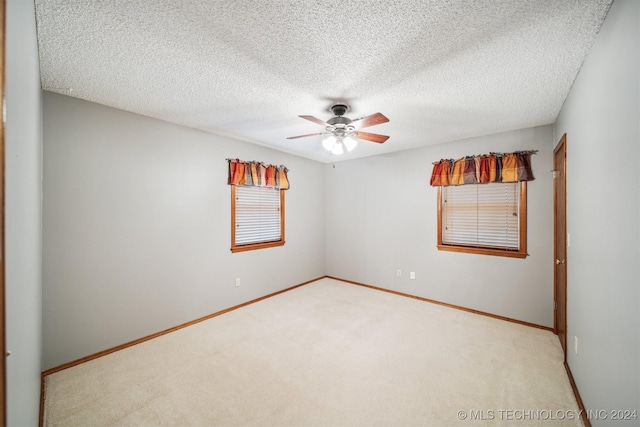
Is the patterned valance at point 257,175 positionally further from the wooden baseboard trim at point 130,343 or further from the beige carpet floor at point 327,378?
the beige carpet floor at point 327,378

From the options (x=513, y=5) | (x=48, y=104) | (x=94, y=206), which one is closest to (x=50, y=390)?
(x=94, y=206)

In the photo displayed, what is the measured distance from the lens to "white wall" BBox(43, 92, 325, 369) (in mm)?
2363

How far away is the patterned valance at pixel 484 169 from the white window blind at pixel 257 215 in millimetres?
2614

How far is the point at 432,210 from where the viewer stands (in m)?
4.03

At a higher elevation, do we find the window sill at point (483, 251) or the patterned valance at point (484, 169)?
the patterned valance at point (484, 169)

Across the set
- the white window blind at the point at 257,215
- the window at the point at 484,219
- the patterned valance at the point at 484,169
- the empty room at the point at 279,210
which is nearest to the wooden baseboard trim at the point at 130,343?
the empty room at the point at 279,210

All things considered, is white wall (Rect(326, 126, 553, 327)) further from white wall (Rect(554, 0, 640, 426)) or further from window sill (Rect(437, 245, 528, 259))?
white wall (Rect(554, 0, 640, 426))

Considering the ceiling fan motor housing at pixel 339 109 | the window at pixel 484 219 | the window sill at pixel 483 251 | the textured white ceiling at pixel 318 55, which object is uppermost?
the textured white ceiling at pixel 318 55

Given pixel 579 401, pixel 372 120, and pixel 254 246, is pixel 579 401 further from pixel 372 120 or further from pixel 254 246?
pixel 254 246

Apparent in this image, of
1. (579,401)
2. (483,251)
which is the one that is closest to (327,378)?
(579,401)

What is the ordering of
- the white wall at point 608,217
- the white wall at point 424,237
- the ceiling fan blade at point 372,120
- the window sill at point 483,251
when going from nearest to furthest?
the white wall at point 608,217, the ceiling fan blade at point 372,120, the white wall at point 424,237, the window sill at point 483,251

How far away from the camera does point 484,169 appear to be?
3520mm

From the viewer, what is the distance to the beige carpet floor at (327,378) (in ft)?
6.02

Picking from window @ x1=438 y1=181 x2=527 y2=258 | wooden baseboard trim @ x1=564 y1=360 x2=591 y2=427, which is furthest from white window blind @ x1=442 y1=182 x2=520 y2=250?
wooden baseboard trim @ x1=564 y1=360 x2=591 y2=427
